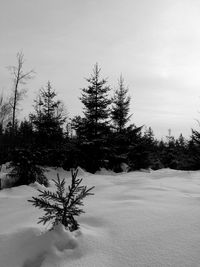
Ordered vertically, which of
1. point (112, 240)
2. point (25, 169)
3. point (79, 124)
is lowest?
point (112, 240)

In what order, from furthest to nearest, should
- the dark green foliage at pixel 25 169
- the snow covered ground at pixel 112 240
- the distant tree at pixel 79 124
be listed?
the distant tree at pixel 79 124 → the dark green foliage at pixel 25 169 → the snow covered ground at pixel 112 240

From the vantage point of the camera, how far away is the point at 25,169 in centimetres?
1008

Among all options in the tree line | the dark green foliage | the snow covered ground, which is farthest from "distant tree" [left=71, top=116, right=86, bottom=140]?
the snow covered ground

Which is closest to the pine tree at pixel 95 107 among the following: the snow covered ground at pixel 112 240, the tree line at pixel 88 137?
the tree line at pixel 88 137

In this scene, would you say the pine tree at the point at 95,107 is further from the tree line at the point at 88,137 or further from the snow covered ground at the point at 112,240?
the snow covered ground at the point at 112,240

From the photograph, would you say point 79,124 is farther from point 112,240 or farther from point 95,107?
point 112,240

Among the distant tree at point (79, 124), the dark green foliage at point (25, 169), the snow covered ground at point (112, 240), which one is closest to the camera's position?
the snow covered ground at point (112, 240)

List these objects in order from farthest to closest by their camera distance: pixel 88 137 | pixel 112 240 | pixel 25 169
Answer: pixel 88 137
pixel 25 169
pixel 112 240

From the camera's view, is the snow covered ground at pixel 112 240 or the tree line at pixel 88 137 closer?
the snow covered ground at pixel 112 240

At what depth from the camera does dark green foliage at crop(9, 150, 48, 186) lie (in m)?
10.0

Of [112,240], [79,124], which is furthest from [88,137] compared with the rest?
[112,240]

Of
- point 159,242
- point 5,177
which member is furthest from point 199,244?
point 5,177

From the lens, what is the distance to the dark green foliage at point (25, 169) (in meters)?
10.0

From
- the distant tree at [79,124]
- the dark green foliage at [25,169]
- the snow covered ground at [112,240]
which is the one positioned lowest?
the snow covered ground at [112,240]
